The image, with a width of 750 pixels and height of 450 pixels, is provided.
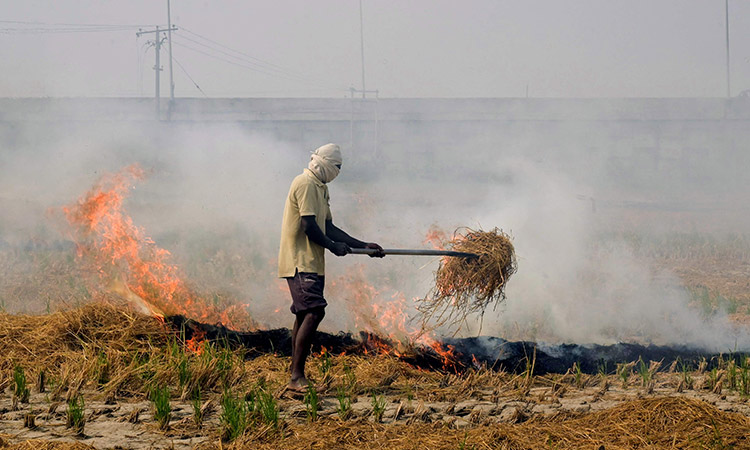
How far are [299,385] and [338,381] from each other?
471mm

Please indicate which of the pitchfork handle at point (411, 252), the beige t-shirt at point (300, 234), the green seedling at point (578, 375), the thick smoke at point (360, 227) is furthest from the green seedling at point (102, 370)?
the green seedling at point (578, 375)

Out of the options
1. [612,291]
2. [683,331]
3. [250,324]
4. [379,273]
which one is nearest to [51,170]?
[379,273]

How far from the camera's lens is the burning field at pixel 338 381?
4371mm

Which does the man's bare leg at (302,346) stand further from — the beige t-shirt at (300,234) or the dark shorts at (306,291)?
the beige t-shirt at (300,234)

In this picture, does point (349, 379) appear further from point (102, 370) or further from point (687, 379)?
point (687, 379)

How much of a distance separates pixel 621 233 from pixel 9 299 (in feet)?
39.7

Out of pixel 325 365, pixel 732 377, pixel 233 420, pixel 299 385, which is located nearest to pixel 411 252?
pixel 325 365

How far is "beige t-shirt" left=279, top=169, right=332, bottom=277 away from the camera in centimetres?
541

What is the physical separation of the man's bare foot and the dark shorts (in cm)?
50

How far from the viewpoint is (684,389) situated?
5.84 m

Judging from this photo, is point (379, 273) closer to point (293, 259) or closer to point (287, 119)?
point (293, 259)

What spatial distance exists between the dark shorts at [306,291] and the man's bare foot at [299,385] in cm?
50

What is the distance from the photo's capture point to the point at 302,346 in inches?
212

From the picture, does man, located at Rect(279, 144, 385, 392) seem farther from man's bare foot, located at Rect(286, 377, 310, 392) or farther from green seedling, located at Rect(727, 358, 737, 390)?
green seedling, located at Rect(727, 358, 737, 390)
